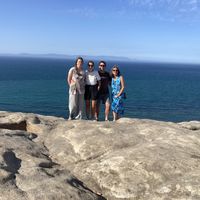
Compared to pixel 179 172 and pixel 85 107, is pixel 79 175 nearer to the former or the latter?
pixel 179 172

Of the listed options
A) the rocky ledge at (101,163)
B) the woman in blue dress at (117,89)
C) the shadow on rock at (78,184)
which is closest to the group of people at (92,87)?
the woman in blue dress at (117,89)

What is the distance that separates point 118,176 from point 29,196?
2.68 metres

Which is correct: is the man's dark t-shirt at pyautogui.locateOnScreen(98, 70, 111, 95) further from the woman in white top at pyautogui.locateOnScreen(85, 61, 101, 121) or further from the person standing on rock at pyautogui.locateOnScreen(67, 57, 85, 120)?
the person standing on rock at pyautogui.locateOnScreen(67, 57, 85, 120)

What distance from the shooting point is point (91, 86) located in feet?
58.0

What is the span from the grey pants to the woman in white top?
476 mm

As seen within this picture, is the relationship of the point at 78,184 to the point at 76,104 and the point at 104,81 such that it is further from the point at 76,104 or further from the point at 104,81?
the point at 104,81

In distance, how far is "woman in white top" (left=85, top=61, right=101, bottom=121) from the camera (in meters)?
17.5

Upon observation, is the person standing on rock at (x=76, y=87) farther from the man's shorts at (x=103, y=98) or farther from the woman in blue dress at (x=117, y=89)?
the woman in blue dress at (x=117, y=89)

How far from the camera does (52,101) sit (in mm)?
75812

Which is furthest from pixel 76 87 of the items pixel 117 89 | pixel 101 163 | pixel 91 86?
pixel 101 163

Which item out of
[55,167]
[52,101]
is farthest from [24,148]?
[52,101]

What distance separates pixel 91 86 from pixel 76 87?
86 centimetres

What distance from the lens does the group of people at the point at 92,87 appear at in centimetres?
1725

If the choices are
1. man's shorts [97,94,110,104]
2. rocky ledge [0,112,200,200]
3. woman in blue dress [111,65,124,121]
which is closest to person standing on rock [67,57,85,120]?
man's shorts [97,94,110,104]
